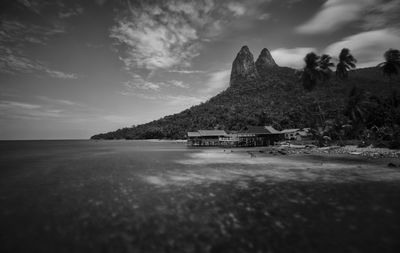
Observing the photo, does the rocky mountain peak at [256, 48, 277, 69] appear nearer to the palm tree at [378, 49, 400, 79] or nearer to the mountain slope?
the mountain slope

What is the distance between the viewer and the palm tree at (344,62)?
4122 cm

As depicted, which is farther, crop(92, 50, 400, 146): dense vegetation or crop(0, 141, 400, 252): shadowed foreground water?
crop(92, 50, 400, 146): dense vegetation

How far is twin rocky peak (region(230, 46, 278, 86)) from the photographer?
131 metres

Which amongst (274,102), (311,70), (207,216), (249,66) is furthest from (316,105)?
(207,216)

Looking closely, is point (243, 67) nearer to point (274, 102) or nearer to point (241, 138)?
point (274, 102)

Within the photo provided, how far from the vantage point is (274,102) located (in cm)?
9019

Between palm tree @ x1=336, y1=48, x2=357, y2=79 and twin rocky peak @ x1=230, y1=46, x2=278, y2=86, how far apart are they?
279 ft

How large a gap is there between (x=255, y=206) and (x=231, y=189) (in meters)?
3.05

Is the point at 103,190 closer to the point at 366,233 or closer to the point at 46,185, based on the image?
the point at 46,185

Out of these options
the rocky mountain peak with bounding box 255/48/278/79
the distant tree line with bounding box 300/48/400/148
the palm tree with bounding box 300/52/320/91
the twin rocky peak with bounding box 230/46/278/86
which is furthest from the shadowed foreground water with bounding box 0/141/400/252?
the rocky mountain peak with bounding box 255/48/278/79

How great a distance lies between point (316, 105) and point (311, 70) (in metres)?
35.8

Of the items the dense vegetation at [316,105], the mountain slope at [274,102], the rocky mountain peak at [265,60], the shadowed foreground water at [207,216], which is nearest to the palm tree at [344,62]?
the dense vegetation at [316,105]

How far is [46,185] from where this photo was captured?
14.7m

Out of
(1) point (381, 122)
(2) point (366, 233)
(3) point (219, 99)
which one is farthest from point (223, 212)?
(3) point (219, 99)
